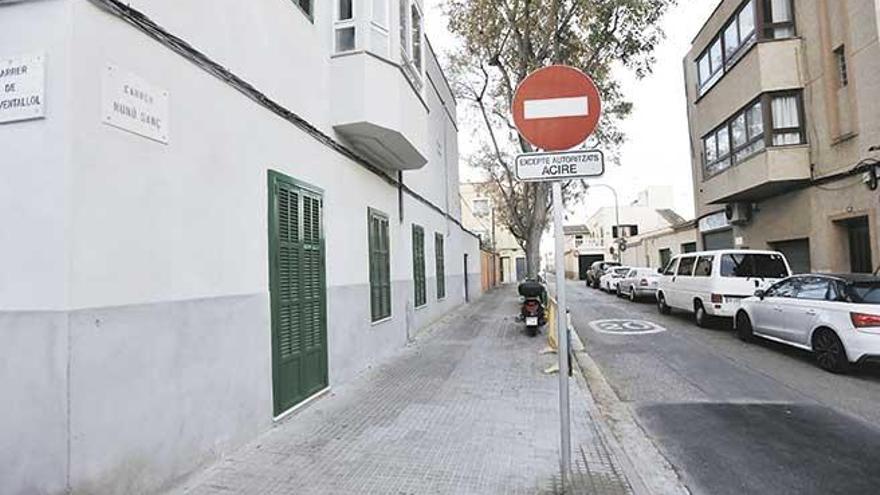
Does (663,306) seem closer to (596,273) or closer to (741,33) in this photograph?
(741,33)

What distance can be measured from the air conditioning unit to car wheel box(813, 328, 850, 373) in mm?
8925

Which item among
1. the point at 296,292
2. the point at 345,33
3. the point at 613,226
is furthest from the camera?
the point at 613,226

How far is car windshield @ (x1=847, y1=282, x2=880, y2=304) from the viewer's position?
7371mm

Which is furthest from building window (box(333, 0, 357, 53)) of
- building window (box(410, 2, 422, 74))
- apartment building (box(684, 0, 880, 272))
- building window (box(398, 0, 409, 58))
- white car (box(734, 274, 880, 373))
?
apartment building (box(684, 0, 880, 272))

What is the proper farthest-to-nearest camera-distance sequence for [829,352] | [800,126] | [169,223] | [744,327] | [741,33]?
[741,33]
[800,126]
[744,327]
[829,352]
[169,223]

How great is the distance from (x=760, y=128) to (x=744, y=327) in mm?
5967

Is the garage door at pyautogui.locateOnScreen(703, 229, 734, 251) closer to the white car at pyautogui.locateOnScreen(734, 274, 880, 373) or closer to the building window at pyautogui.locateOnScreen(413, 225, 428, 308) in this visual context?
the white car at pyautogui.locateOnScreen(734, 274, 880, 373)

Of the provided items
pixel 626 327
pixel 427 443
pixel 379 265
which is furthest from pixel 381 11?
pixel 626 327

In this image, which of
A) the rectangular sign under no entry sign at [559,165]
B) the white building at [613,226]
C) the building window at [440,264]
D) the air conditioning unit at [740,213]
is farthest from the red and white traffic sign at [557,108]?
the white building at [613,226]

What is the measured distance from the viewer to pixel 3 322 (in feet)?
9.48

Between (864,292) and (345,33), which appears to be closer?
(345,33)

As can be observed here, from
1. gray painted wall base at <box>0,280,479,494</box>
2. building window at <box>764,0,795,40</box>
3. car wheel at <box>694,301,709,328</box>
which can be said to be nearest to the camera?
gray painted wall base at <box>0,280,479,494</box>

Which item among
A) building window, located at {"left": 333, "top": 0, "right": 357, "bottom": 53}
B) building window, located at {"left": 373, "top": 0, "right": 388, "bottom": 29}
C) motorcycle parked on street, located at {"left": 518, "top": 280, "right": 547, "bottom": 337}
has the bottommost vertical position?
motorcycle parked on street, located at {"left": 518, "top": 280, "right": 547, "bottom": 337}

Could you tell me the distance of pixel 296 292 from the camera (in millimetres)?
5629
